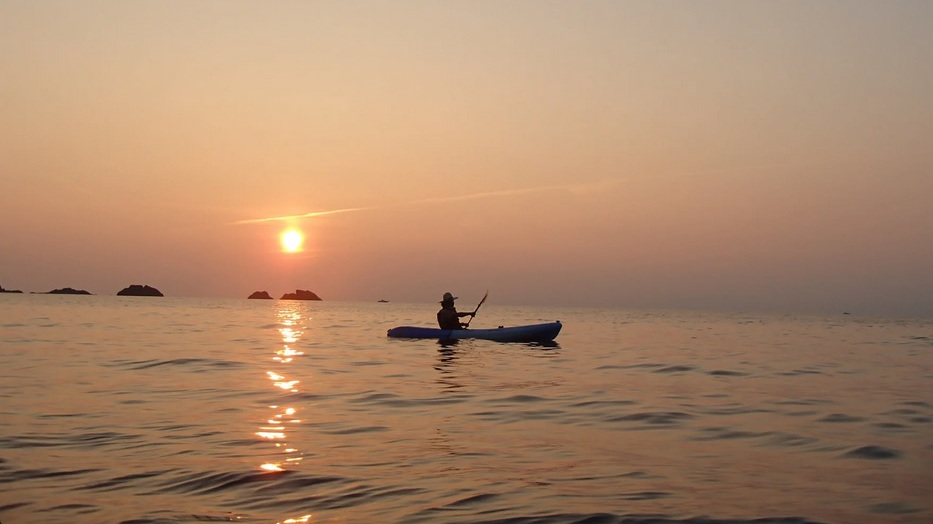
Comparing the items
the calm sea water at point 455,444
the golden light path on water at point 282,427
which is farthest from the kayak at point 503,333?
the golden light path on water at point 282,427

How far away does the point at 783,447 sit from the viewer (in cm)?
957

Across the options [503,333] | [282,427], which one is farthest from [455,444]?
[503,333]

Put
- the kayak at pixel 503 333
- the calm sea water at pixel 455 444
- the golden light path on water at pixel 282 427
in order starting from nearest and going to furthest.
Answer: the calm sea water at pixel 455 444 → the golden light path on water at pixel 282 427 → the kayak at pixel 503 333

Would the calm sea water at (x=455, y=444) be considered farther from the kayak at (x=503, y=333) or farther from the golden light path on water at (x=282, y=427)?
the kayak at (x=503, y=333)

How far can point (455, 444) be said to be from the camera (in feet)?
31.3

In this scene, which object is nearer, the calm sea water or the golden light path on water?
the calm sea water

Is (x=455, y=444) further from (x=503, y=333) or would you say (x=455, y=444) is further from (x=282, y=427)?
(x=503, y=333)

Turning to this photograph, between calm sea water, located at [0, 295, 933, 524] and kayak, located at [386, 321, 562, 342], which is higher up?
kayak, located at [386, 321, 562, 342]

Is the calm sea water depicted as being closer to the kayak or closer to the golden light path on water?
the golden light path on water

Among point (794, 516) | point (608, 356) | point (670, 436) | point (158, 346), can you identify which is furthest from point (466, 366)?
point (794, 516)

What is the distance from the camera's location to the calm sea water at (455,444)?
6672mm

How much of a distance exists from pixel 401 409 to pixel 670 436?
429 cm

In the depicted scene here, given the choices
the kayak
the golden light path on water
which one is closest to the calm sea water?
the golden light path on water

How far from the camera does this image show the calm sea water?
6672 millimetres
